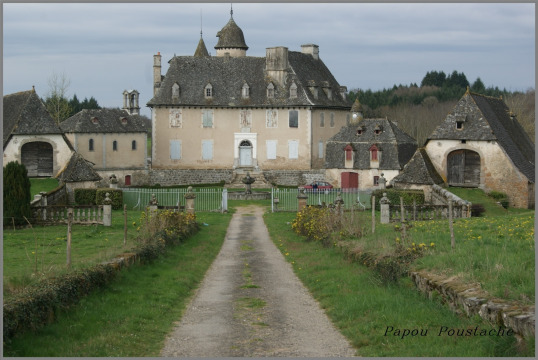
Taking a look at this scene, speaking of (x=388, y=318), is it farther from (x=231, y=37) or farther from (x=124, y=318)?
(x=231, y=37)

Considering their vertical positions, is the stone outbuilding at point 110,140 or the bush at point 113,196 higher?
the stone outbuilding at point 110,140

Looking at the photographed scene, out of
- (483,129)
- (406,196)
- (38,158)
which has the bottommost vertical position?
(406,196)

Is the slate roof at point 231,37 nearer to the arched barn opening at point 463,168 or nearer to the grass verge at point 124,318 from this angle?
the arched barn opening at point 463,168

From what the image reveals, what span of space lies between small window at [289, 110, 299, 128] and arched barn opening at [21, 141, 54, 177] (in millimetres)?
22052

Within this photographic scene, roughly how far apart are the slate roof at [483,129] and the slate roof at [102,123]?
24.5m

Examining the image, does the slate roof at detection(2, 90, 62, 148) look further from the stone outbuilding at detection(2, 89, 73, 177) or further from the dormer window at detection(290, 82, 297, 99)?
the dormer window at detection(290, 82, 297, 99)

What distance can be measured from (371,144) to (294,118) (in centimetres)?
884

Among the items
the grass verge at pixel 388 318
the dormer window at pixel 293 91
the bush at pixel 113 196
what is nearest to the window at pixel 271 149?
the dormer window at pixel 293 91

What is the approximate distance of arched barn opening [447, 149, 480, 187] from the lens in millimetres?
45375

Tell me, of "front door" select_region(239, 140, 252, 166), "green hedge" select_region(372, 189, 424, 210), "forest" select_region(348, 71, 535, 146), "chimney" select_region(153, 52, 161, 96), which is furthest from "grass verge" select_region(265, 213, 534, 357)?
"forest" select_region(348, 71, 535, 146)

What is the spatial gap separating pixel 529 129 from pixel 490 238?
50257 millimetres

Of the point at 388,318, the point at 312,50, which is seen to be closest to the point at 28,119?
the point at 312,50

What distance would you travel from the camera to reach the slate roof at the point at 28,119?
47.8 metres

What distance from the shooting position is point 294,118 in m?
64.8
